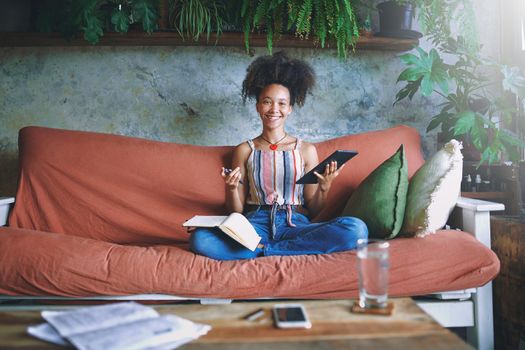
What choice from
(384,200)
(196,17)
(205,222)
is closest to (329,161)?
(384,200)

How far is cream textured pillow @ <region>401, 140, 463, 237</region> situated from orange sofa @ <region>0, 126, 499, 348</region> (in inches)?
2.4

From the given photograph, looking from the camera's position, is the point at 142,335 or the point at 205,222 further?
the point at 205,222

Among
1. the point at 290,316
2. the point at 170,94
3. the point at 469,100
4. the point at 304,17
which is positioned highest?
the point at 304,17

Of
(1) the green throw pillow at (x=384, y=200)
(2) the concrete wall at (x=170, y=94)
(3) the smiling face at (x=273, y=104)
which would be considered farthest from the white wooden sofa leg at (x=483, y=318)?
(2) the concrete wall at (x=170, y=94)

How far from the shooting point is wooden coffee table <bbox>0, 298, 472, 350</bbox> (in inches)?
30.6

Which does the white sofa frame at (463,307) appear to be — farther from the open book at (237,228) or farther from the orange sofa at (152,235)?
the open book at (237,228)

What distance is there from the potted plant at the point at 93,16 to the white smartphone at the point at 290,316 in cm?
172

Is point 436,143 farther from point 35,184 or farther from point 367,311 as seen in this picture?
point 35,184

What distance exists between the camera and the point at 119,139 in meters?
2.10

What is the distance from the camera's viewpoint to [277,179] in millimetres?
1953

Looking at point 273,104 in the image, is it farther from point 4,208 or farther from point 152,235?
point 4,208

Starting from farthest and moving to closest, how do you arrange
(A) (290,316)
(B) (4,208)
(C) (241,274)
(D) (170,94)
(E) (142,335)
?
1. (D) (170,94)
2. (B) (4,208)
3. (C) (241,274)
4. (A) (290,316)
5. (E) (142,335)

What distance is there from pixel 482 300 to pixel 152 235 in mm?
1389

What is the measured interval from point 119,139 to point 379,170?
1245 mm
